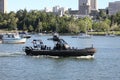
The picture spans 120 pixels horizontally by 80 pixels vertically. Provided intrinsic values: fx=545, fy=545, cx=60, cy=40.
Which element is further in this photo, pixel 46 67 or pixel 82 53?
pixel 82 53

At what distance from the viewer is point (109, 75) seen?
173 ft

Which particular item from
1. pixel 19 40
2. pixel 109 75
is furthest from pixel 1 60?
pixel 19 40

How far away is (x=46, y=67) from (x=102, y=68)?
6.24 metres

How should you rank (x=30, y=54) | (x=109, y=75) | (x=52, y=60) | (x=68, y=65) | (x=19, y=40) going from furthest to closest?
(x=19, y=40), (x=30, y=54), (x=52, y=60), (x=68, y=65), (x=109, y=75)

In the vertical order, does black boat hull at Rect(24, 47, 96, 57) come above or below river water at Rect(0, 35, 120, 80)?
above

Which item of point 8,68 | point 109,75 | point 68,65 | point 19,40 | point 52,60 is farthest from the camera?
point 19,40

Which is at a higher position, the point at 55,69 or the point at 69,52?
the point at 69,52

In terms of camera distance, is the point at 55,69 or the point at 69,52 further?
the point at 69,52

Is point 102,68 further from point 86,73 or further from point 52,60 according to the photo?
point 52,60

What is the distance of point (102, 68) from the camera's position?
60.3 m

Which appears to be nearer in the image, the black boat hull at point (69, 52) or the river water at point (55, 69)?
the river water at point (55, 69)

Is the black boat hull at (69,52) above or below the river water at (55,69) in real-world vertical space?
above

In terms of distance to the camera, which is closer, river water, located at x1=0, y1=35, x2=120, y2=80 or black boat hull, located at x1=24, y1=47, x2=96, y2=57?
river water, located at x1=0, y1=35, x2=120, y2=80

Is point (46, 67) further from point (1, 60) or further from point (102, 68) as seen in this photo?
point (1, 60)
